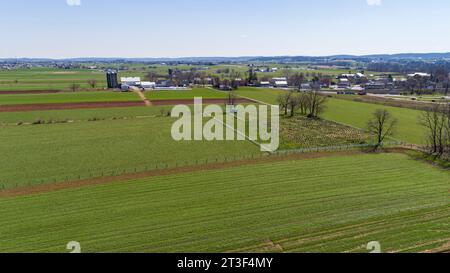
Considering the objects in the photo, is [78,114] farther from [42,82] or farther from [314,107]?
[42,82]

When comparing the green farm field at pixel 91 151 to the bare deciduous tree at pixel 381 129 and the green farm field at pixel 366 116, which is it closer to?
the bare deciduous tree at pixel 381 129

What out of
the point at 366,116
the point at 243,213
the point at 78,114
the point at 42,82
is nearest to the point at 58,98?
the point at 78,114

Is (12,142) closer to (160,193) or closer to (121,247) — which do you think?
(160,193)

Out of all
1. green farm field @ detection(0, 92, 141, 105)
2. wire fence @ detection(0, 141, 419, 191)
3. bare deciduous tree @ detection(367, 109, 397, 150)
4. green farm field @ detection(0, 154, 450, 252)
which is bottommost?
green farm field @ detection(0, 154, 450, 252)

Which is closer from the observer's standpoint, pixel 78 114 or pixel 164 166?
pixel 164 166

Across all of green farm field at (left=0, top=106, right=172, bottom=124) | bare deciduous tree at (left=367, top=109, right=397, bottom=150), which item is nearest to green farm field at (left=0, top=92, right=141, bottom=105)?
green farm field at (left=0, top=106, right=172, bottom=124)

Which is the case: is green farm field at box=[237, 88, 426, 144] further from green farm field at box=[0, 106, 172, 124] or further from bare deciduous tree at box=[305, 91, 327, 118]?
green farm field at box=[0, 106, 172, 124]

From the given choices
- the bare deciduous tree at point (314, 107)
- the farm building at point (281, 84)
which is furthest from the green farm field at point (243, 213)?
the farm building at point (281, 84)
